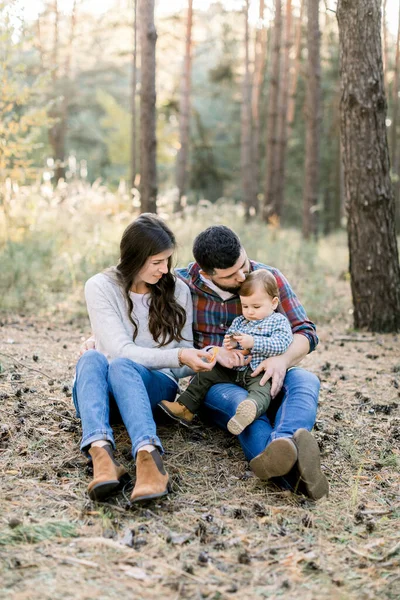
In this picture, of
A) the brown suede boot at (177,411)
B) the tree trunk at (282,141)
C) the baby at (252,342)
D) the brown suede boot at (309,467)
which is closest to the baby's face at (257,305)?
the baby at (252,342)

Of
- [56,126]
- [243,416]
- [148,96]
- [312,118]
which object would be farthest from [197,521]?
[56,126]

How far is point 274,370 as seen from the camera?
131 inches

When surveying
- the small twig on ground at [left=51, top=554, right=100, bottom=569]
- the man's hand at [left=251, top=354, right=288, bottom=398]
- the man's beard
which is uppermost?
the man's beard

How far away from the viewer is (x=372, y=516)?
113 inches

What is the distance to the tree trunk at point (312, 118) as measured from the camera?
11.5 m

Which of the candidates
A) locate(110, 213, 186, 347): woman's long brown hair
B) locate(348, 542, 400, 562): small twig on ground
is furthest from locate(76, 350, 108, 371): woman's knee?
locate(348, 542, 400, 562): small twig on ground

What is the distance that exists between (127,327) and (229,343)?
600 mm

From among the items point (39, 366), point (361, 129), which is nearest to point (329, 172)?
point (361, 129)

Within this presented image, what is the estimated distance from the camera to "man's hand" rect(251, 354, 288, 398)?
3.32 metres

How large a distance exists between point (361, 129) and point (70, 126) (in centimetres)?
2080

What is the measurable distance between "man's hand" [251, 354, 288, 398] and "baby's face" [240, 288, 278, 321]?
250mm

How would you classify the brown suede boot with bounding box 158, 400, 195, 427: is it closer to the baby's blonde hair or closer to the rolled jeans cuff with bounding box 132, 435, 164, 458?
the rolled jeans cuff with bounding box 132, 435, 164, 458

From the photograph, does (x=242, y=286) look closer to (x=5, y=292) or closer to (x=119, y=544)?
(x=119, y=544)

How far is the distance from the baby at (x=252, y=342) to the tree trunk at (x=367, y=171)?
3168 mm
